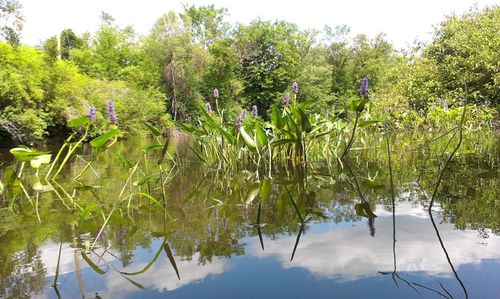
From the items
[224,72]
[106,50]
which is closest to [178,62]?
[224,72]

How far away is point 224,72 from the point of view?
1060 inches

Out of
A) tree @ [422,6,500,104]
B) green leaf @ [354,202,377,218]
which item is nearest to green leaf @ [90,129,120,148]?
green leaf @ [354,202,377,218]

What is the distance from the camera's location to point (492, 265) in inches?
39.8

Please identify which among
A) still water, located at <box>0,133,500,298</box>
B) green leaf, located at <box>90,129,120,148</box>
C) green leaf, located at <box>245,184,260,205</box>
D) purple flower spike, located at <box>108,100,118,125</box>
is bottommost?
still water, located at <box>0,133,500,298</box>

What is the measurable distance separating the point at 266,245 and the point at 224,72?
26421 mm

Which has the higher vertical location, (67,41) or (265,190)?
(67,41)

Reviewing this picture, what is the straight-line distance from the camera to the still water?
95cm

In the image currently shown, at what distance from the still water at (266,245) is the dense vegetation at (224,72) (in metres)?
4.57

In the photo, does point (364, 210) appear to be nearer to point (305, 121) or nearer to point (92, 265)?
point (305, 121)

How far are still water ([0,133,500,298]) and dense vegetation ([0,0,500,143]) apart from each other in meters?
4.57

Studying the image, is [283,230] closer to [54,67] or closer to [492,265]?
[492,265]

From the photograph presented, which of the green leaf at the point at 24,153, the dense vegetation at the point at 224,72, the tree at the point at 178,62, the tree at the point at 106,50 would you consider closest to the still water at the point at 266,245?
the green leaf at the point at 24,153

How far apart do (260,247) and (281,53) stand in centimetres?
2704

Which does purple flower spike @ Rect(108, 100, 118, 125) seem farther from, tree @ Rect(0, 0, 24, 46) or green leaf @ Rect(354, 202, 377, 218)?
tree @ Rect(0, 0, 24, 46)
